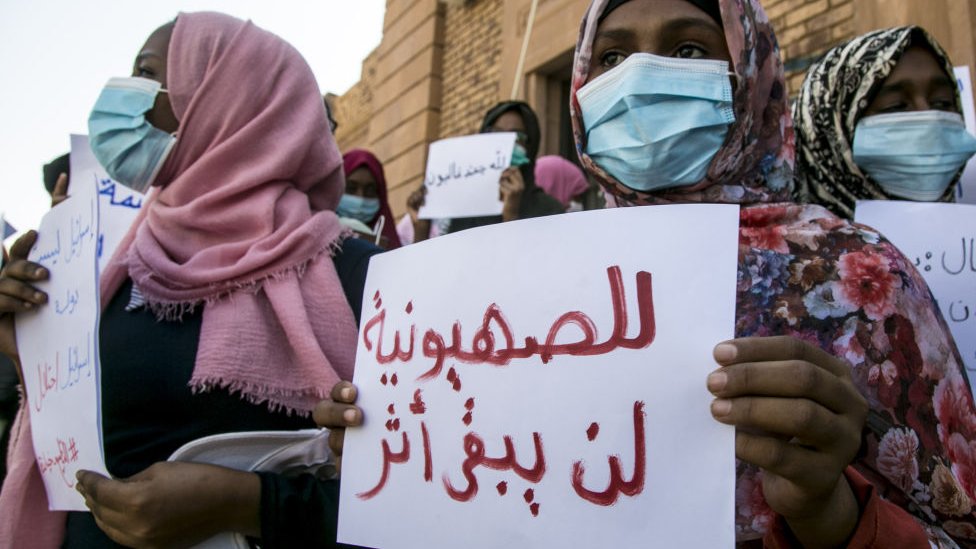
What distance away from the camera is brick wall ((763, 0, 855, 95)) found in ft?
11.7

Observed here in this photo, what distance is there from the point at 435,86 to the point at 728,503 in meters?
7.20

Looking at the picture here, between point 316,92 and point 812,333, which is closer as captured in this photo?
point 812,333

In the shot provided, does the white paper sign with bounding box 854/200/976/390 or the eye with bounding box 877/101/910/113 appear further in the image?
the eye with bounding box 877/101/910/113

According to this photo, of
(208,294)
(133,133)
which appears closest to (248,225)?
(208,294)

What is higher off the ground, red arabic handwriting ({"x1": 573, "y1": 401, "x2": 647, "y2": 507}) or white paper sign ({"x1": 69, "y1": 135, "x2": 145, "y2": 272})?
white paper sign ({"x1": 69, "y1": 135, "x2": 145, "y2": 272})

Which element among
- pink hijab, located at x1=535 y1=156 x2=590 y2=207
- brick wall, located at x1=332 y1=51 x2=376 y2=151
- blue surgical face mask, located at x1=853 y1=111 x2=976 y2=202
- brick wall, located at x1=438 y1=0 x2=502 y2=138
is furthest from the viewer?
brick wall, located at x1=332 y1=51 x2=376 y2=151

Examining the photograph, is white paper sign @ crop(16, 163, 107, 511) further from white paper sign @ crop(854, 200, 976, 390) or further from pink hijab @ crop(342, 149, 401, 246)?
pink hijab @ crop(342, 149, 401, 246)

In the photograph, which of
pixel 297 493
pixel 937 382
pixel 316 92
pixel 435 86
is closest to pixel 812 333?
pixel 937 382

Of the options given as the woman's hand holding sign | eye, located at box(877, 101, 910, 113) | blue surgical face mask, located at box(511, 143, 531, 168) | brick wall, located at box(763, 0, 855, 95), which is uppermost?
brick wall, located at box(763, 0, 855, 95)

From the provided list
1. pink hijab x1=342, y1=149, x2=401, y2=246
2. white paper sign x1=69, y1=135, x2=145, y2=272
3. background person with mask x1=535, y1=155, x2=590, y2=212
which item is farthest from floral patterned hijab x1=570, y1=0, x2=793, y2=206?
background person with mask x1=535, y1=155, x2=590, y2=212

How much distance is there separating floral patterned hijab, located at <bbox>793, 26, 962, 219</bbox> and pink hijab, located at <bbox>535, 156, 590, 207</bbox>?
103 inches

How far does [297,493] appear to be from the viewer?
1.17 metres

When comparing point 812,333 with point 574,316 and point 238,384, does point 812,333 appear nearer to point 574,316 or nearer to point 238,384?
point 574,316

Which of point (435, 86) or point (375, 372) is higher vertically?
point (435, 86)
